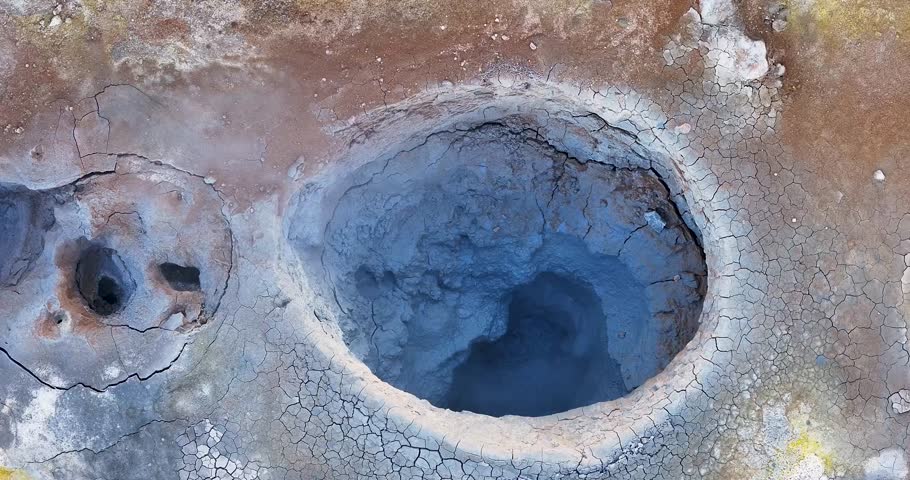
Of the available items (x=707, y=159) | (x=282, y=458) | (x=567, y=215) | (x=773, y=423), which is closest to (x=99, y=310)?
(x=282, y=458)

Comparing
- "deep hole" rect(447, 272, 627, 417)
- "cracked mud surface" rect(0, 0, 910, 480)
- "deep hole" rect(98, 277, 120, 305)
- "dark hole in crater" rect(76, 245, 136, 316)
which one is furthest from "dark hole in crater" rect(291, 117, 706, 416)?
"deep hole" rect(98, 277, 120, 305)

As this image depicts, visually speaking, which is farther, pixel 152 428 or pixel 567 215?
pixel 567 215

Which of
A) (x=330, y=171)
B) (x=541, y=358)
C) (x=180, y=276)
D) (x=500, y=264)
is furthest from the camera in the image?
(x=541, y=358)

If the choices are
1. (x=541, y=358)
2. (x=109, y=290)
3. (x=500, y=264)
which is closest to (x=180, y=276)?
(x=109, y=290)

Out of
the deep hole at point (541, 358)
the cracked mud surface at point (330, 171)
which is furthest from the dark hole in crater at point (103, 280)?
the deep hole at point (541, 358)

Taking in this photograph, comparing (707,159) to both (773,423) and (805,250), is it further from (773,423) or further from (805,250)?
(773,423)

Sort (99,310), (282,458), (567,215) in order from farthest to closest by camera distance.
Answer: (567,215), (99,310), (282,458)

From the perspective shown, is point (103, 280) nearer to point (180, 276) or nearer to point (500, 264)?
point (180, 276)
